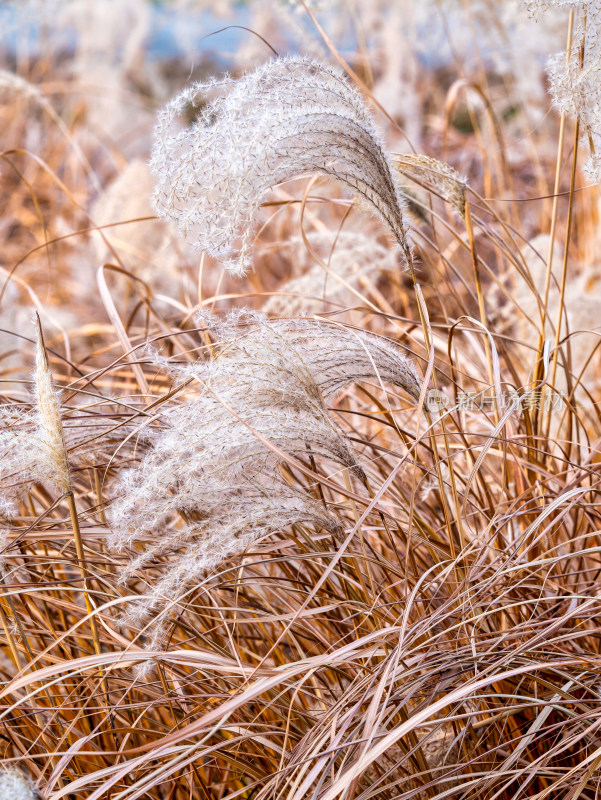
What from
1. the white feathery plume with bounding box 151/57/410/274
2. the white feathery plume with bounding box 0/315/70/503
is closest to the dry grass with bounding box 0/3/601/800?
the white feathery plume with bounding box 0/315/70/503

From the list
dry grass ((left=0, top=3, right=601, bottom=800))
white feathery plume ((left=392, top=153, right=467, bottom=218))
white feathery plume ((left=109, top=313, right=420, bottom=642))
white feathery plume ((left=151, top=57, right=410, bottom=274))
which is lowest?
dry grass ((left=0, top=3, right=601, bottom=800))

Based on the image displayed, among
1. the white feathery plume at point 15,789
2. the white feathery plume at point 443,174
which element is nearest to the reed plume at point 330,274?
the white feathery plume at point 443,174

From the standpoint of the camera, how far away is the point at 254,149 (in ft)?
2.53

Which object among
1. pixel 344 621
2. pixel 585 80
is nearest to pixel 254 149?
pixel 585 80

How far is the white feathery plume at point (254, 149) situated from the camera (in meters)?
0.79

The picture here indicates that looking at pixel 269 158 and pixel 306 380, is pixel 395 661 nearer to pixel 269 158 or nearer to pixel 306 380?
pixel 306 380

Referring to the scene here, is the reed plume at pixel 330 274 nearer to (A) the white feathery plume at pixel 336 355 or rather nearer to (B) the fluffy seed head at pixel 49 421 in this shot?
(A) the white feathery plume at pixel 336 355

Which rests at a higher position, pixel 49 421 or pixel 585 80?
pixel 585 80

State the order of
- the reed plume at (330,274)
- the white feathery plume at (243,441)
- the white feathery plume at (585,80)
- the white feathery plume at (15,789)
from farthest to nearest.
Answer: the reed plume at (330,274), the white feathery plume at (585,80), the white feathery plume at (243,441), the white feathery plume at (15,789)

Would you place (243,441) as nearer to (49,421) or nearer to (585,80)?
(49,421)

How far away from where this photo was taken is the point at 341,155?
2.76 feet

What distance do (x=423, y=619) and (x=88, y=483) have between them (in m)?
0.66

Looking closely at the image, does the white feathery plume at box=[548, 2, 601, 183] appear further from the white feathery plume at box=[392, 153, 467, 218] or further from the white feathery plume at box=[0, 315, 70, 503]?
the white feathery plume at box=[0, 315, 70, 503]

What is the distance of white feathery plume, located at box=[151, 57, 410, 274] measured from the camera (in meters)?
0.79
